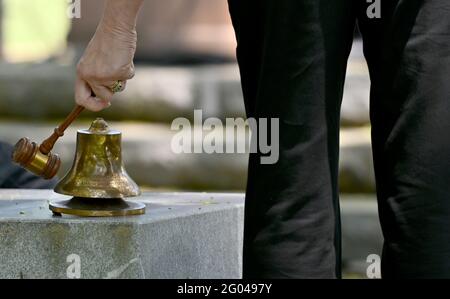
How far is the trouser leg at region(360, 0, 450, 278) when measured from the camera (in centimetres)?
199

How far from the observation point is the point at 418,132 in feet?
6.56

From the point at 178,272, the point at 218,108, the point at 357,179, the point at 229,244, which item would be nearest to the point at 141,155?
the point at 218,108

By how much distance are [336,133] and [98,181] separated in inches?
31.7

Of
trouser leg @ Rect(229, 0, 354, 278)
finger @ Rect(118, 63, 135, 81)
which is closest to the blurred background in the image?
finger @ Rect(118, 63, 135, 81)

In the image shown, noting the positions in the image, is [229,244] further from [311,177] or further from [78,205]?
[311,177]

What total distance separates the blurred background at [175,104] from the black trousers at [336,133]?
10.1 ft

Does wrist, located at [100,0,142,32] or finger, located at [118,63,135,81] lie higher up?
wrist, located at [100,0,142,32]

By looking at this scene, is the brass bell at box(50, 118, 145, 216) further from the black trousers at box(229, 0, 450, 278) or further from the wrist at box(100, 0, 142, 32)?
the black trousers at box(229, 0, 450, 278)

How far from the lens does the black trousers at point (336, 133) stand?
1995 mm

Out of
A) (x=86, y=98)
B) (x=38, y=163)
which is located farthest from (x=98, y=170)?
(x=86, y=98)

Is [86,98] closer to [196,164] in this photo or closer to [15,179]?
[15,179]

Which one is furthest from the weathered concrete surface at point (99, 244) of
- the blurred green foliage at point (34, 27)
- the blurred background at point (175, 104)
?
the blurred green foliage at point (34, 27)

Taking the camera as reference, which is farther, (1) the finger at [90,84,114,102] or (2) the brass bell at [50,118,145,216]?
(2) the brass bell at [50,118,145,216]
